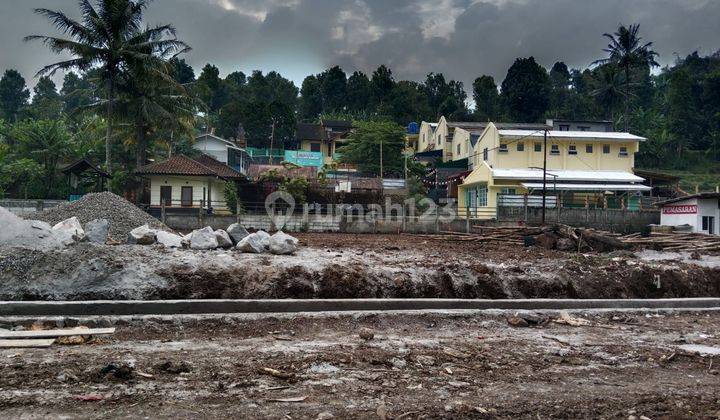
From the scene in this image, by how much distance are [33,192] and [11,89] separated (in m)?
64.2

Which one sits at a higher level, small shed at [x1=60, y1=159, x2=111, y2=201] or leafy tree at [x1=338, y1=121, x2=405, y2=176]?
leafy tree at [x1=338, y1=121, x2=405, y2=176]

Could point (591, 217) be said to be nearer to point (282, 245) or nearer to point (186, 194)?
point (282, 245)

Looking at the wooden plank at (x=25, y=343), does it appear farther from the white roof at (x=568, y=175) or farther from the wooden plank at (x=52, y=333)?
the white roof at (x=568, y=175)

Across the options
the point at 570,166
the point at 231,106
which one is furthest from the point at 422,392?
the point at 231,106

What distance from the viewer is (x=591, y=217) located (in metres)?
26.9

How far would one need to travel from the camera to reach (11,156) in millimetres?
35750

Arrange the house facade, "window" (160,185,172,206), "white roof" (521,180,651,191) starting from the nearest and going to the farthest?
the house facade < "window" (160,185,172,206) < "white roof" (521,180,651,191)

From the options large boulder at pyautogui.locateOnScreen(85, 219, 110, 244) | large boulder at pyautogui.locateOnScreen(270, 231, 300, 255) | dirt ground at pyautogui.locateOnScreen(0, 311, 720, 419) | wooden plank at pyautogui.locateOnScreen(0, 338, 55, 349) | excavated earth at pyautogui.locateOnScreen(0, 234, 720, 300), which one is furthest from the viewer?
large boulder at pyautogui.locateOnScreen(270, 231, 300, 255)

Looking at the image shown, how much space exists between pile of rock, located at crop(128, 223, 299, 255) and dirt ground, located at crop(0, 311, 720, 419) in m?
4.03

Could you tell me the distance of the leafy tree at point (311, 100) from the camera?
251 feet

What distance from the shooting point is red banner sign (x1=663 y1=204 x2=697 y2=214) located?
24.7 metres

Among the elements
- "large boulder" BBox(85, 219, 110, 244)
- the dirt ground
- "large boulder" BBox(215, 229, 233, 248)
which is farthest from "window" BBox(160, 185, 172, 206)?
the dirt ground

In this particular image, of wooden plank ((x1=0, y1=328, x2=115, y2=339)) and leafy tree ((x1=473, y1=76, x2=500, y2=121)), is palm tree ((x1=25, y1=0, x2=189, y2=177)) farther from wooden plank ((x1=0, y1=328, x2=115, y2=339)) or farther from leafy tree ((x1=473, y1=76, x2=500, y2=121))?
leafy tree ((x1=473, y1=76, x2=500, y2=121))

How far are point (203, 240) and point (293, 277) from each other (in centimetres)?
326
